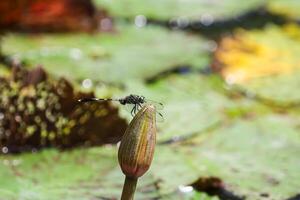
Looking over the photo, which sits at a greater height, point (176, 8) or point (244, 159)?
point (176, 8)

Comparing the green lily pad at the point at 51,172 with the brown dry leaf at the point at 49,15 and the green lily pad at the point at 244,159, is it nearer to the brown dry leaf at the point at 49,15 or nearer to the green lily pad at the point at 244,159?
the green lily pad at the point at 244,159

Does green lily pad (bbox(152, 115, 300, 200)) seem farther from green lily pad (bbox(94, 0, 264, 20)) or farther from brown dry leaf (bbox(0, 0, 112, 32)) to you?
green lily pad (bbox(94, 0, 264, 20))

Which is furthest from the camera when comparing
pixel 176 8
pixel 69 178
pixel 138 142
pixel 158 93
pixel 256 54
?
pixel 176 8

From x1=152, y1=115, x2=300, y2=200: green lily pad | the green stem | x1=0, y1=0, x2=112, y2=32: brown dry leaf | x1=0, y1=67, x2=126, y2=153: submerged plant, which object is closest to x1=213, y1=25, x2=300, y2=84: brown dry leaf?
x1=152, y1=115, x2=300, y2=200: green lily pad

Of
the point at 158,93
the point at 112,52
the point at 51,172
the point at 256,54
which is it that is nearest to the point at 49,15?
the point at 112,52

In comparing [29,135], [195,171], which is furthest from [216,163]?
[29,135]

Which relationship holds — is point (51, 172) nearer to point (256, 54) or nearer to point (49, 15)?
point (49, 15)

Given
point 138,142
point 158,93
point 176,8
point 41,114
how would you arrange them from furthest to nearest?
point 176,8, point 158,93, point 41,114, point 138,142

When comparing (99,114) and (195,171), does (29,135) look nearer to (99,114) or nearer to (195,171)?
(99,114)
